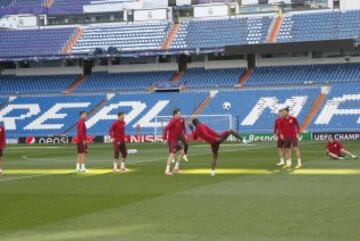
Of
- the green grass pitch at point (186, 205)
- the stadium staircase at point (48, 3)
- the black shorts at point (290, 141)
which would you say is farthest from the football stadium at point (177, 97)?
the stadium staircase at point (48, 3)

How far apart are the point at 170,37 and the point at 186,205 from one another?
59397 millimetres

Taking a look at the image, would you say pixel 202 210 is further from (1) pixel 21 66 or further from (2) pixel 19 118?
(1) pixel 21 66

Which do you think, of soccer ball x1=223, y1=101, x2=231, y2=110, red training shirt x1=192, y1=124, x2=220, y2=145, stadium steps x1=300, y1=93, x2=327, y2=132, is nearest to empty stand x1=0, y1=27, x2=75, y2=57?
soccer ball x1=223, y1=101, x2=231, y2=110

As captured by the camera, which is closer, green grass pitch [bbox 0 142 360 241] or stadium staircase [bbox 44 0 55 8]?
green grass pitch [bbox 0 142 360 241]

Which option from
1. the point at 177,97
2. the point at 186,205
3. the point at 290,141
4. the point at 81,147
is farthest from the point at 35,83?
the point at 186,205

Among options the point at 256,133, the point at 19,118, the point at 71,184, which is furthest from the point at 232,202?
the point at 19,118

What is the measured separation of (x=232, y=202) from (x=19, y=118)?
55799mm

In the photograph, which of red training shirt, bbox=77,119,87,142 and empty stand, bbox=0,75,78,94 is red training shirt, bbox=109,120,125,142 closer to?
red training shirt, bbox=77,119,87,142

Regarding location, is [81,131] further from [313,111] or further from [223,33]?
[223,33]

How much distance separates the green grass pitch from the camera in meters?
13.6

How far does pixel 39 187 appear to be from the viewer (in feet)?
75.4

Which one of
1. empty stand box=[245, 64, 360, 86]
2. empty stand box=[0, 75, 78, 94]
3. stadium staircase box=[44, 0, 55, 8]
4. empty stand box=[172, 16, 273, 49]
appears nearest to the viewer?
empty stand box=[245, 64, 360, 86]

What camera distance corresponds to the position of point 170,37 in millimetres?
76000

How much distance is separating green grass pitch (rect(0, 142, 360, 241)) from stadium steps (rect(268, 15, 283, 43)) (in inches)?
1718
